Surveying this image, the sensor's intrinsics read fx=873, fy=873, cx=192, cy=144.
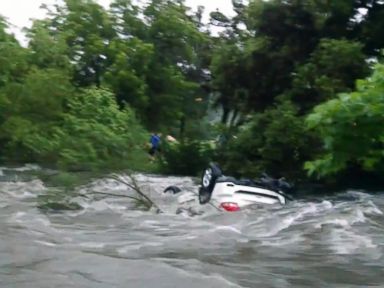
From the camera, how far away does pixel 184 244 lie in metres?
13.9

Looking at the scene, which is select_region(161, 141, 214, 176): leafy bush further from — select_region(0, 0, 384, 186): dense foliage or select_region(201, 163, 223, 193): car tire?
select_region(201, 163, 223, 193): car tire

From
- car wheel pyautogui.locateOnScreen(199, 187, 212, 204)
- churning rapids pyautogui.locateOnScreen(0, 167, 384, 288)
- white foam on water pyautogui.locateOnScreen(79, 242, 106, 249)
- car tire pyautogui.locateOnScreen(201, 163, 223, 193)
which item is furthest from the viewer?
car wheel pyautogui.locateOnScreen(199, 187, 212, 204)

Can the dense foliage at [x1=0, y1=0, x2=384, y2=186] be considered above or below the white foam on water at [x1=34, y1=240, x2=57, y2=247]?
above

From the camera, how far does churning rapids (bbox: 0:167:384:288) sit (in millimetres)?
10328

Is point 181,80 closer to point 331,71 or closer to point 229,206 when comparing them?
point 331,71

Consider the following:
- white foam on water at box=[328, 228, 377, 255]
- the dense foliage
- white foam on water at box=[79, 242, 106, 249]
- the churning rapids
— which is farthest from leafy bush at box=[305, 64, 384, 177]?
white foam on water at box=[79, 242, 106, 249]

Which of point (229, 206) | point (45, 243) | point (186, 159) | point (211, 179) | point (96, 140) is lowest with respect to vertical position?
point (45, 243)

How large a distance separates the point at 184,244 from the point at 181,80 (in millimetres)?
26390

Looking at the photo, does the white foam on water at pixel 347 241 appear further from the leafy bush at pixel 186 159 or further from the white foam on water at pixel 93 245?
the leafy bush at pixel 186 159

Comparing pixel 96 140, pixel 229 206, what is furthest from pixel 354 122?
pixel 96 140

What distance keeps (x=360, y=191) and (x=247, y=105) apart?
5.60 m

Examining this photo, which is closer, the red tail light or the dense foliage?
the red tail light

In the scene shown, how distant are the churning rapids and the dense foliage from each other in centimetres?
140

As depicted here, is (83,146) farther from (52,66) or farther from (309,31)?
(52,66)
